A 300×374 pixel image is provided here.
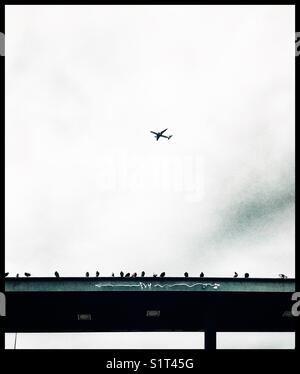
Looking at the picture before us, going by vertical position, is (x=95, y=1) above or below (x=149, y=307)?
above

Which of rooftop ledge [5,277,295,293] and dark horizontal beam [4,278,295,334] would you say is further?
dark horizontal beam [4,278,295,334]

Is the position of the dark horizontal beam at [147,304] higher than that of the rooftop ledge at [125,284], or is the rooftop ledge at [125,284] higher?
the rooftop ledge at [125,284]

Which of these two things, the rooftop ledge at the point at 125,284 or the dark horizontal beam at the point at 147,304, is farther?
the dark horizontal beam at the point at 147,304

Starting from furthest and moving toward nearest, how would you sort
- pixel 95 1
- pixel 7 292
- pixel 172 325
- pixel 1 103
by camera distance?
pixel 172 325
pixel 7 292
pixel 95 1
pixel 1 103

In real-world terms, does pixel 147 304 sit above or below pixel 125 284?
below

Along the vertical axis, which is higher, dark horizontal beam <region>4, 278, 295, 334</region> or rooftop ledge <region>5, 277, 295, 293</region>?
rooftop ledge <region>5, 277, 295, 293</region>

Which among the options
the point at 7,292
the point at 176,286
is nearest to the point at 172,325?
the point at 176,286

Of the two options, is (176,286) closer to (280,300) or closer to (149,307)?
(149,307)

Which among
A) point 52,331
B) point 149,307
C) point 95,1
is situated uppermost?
point 95,1

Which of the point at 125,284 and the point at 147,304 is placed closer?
the point at 125,284

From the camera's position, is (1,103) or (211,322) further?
Answer: (211,322)
